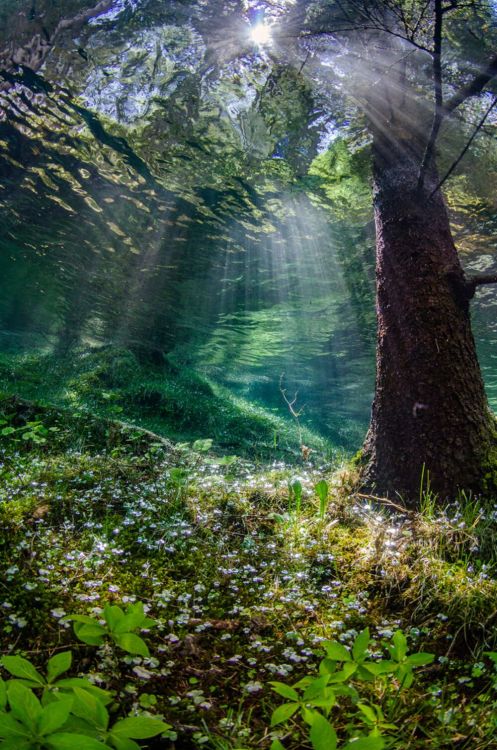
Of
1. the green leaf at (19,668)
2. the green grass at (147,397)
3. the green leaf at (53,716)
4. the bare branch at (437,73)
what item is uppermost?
the bare branch at (437,73)

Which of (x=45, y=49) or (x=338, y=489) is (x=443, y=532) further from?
(x=45, y=49)

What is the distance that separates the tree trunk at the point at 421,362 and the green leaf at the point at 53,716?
11.9 ft

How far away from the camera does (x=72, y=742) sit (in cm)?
94

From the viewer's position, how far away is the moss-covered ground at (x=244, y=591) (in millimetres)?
1715

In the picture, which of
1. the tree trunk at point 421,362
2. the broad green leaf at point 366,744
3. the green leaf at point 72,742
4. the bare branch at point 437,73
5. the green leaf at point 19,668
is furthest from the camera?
the tree trunk at point 421,362

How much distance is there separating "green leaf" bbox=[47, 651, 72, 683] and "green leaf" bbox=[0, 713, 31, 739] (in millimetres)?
245

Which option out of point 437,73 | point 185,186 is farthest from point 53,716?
point 185,186

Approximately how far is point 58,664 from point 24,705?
28 centimetres

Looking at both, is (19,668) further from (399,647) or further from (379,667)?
(399,647)

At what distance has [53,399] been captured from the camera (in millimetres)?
13414

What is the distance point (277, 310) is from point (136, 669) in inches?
737

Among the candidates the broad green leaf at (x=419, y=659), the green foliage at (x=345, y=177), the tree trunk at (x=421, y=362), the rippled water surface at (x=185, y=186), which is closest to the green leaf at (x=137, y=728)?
the broad green leaf at (x=419, y=659)

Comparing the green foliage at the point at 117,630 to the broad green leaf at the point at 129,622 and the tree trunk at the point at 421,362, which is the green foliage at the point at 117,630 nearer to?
the broad green leaf at the point at 129,622

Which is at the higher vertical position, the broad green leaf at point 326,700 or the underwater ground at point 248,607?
the broad green leaf at point 326,700
